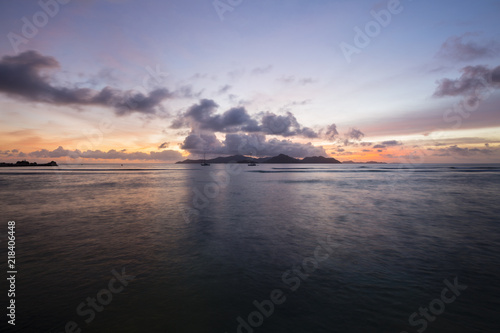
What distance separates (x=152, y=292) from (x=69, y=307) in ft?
7.55

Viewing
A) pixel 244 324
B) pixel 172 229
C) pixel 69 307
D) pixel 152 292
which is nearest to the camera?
pixel 244 324

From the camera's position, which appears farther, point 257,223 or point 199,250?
point 257,223

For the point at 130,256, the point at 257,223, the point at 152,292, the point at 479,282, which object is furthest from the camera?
the point at 257,223

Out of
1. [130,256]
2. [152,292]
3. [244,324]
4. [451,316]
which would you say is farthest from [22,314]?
[451,316]

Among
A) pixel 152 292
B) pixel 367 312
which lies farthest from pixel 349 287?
pixel 152 292

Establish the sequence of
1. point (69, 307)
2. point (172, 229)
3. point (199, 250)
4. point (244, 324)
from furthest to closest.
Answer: point (172, 229) → point (199, 250) → point (69, 307) → point (244, 324)

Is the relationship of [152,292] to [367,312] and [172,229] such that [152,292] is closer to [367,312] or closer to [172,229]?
[367,312]

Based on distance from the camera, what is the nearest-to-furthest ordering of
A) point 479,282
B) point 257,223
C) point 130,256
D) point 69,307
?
point 69,307 → point 479,282 → point 130,256 → point 257,223

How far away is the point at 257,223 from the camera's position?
18.6 meters

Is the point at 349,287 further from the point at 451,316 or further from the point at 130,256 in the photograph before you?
the point at 130,256

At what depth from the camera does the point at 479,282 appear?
883cm

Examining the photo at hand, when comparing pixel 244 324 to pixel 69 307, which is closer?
pixel 244 324

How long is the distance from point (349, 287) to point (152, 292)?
683 centimetres

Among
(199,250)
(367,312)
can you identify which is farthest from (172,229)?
(367,312)
